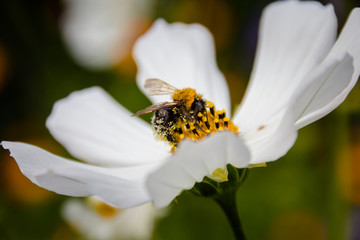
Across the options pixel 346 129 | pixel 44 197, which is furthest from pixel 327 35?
pixel 44 197

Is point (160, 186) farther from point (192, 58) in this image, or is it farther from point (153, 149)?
point (192, 58)

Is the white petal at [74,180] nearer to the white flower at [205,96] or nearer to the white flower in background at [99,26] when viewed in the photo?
the white flower at [205,96]

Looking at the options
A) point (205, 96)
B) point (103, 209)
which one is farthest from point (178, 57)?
point (103, 209)

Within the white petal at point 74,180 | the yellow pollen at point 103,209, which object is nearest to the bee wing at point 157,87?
the white petal at point 74,180

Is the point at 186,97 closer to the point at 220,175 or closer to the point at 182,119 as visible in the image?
the point at 182,119

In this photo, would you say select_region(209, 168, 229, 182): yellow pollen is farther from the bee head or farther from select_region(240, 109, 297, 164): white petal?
the bee head

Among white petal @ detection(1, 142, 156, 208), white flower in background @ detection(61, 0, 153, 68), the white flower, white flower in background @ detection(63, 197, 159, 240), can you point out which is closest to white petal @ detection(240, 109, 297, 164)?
the white flower
